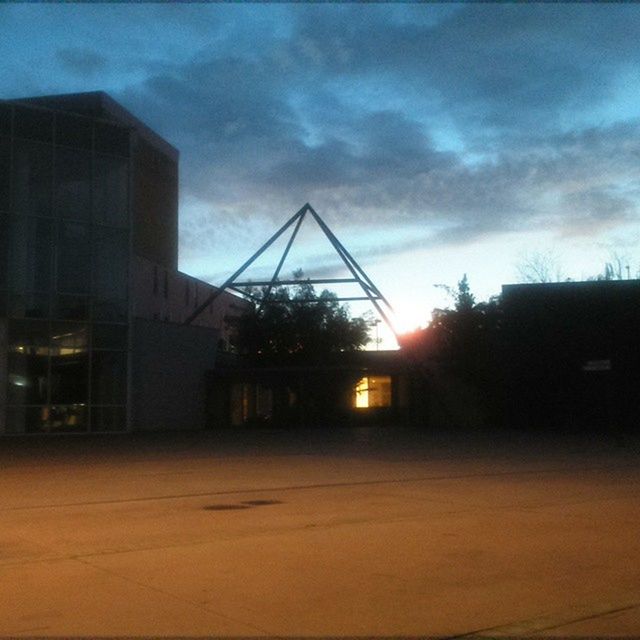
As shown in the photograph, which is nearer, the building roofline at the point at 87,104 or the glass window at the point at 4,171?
the glass window at the point at 4,171

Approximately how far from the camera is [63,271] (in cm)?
3647

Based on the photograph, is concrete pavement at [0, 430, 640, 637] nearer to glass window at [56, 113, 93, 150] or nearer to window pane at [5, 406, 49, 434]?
window pane at [5, 406, 49, 434]

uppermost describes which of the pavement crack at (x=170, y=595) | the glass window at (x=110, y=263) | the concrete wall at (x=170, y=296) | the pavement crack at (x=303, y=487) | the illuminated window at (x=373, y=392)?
the concrete wall at (x=170, y=296)

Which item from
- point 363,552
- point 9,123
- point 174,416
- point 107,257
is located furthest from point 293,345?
point 363,552

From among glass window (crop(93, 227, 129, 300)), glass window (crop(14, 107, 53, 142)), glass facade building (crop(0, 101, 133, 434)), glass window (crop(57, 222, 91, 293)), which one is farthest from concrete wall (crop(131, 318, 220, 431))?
glass window (crop(14, 107, 53, 142))

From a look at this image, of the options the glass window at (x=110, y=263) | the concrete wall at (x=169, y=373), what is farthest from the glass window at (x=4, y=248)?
the concrete wall at (x=169, y=373)

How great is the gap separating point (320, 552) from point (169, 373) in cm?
3458

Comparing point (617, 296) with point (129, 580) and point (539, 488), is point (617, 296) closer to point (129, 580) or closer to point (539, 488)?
point (539, 488)

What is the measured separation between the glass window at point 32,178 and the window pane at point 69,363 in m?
4.42

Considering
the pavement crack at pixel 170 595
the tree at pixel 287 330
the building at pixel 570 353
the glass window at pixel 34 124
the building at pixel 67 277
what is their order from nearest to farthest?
the pavement crack at pixel 170 595
the building at pixel 67 277
the glass window at pixel 34 124
the building at pixel 570 353
the tree at pixel 287 330

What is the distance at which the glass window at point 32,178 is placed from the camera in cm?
3578

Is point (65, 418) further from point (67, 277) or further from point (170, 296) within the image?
point (170, 296)

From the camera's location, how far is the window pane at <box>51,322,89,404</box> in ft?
119

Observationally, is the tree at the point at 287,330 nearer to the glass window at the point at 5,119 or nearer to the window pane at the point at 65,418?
the window pane at the point at 65,418
